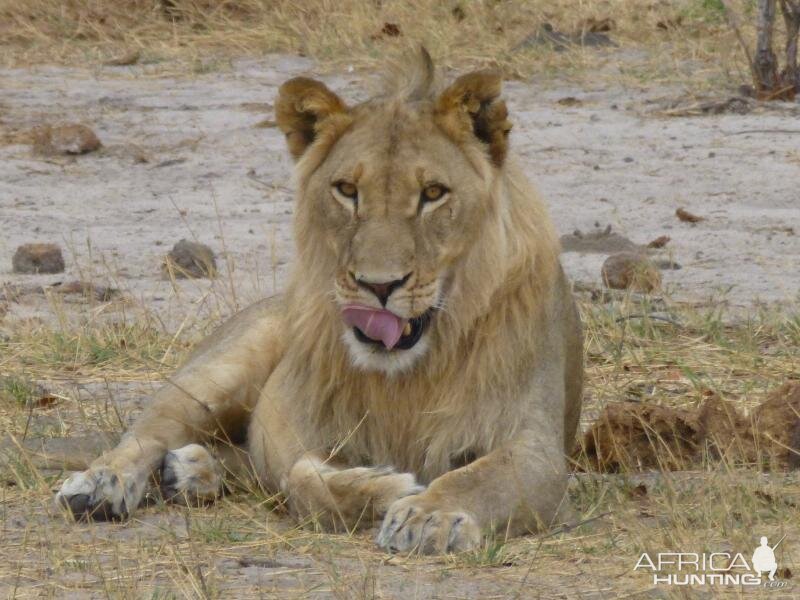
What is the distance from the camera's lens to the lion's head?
13.0ft

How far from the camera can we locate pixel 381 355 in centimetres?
406

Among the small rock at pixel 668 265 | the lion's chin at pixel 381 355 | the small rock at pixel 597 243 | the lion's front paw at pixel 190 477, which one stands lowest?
the small rock at pixel 668 265

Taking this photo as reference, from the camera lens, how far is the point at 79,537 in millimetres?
3912

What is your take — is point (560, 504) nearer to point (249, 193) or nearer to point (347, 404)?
point (347, 404)

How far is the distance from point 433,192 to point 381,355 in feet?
1.33

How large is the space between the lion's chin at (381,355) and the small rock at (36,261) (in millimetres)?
3451

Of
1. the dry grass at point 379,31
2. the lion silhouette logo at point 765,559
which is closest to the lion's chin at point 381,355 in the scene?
the lion silhouette logo at point 765,559

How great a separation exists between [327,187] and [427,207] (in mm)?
276

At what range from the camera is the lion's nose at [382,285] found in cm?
389

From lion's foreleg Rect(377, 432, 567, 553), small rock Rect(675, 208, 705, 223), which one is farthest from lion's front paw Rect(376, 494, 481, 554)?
small rock Rect(675, 208, 705, 223)

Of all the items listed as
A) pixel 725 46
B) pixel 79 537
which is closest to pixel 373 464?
pixel 79 537

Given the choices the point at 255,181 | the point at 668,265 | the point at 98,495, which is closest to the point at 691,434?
the point at 98,495

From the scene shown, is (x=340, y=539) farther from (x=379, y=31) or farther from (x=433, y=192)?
(x=379, y=31)

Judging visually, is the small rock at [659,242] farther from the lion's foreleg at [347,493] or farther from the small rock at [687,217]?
the lion's foreleg at [347,493]
